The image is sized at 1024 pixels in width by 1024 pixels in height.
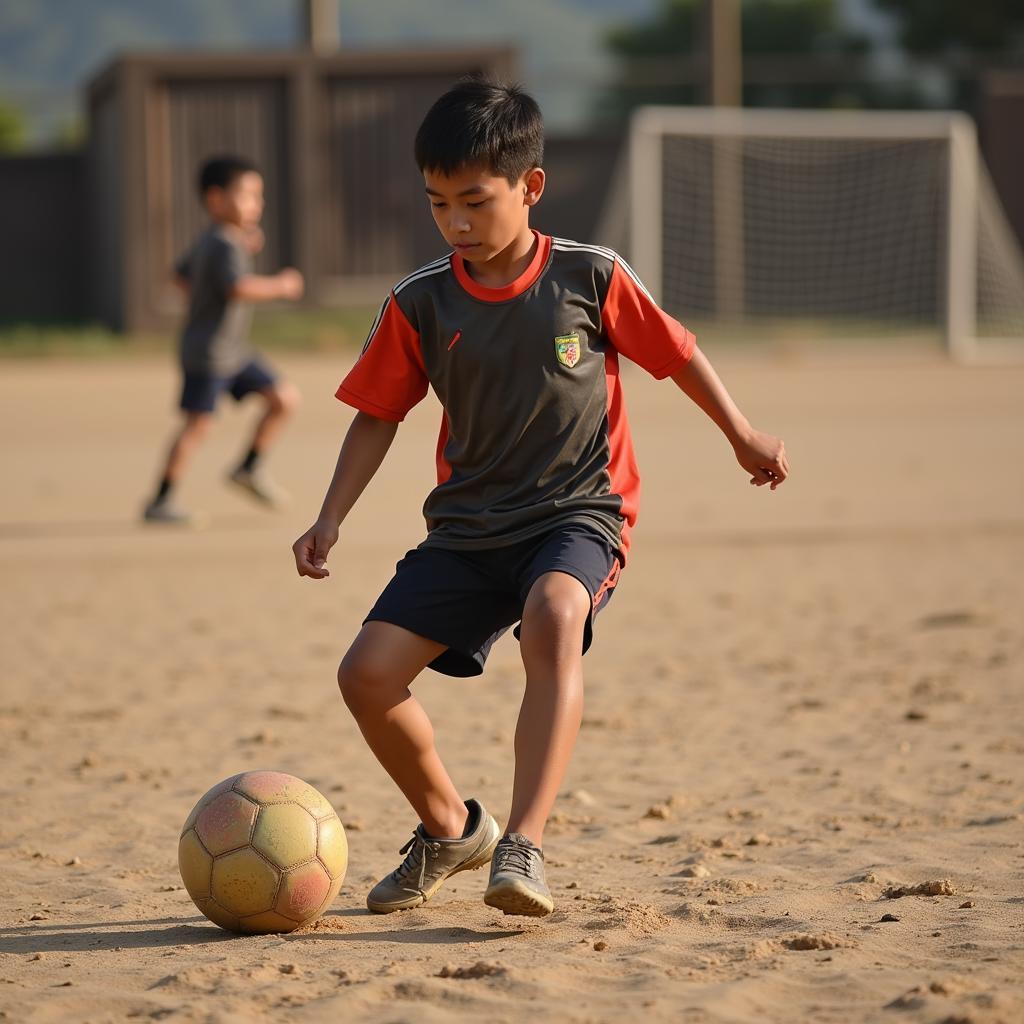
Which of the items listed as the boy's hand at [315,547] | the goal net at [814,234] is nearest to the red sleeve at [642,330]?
the boy's hand at [315,547]

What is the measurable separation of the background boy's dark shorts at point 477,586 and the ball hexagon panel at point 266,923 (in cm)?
58

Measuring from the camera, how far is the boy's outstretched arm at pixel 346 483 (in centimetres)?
365

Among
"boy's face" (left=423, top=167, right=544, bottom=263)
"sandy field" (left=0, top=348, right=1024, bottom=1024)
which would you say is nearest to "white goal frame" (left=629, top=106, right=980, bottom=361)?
"sandy field" (left=0, top=348, right=1024, bottom=1024)

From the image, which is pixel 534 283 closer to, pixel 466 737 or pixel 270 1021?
pixel 270 1021

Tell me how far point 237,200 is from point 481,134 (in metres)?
6.09

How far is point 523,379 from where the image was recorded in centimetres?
360

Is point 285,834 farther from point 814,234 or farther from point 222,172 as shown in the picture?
point 814,234

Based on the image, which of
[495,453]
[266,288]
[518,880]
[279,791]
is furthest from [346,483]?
[266,288]

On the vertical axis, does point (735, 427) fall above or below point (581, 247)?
below

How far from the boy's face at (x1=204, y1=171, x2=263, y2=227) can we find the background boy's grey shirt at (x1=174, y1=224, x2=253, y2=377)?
0.32 ft

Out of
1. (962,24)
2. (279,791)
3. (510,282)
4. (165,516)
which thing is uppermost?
(962,24)

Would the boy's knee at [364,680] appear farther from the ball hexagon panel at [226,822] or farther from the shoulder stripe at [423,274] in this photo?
the shoulder stripe at [423,274]

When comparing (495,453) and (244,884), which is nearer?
(244,884)

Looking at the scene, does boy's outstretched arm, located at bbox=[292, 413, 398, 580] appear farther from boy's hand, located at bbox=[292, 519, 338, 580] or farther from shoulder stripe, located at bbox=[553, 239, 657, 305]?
shoulder stripe, located at bbox=[553, 239, 657, 305]
